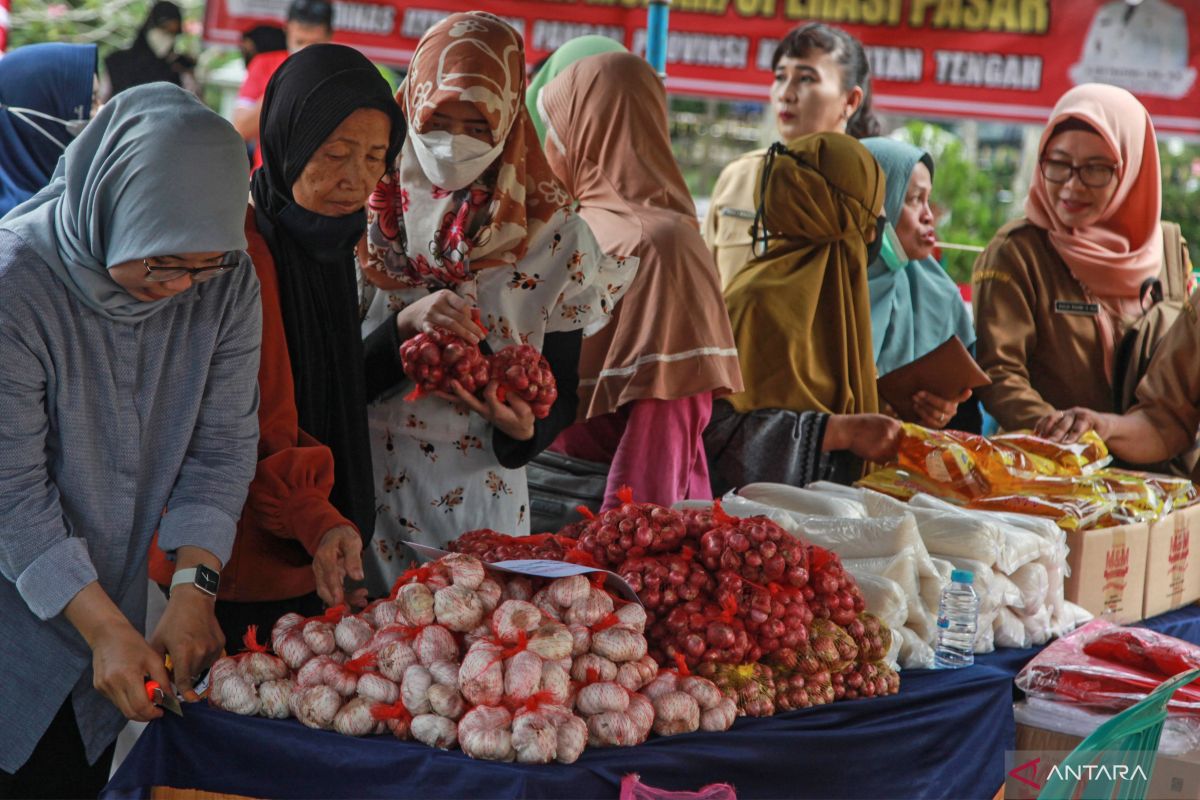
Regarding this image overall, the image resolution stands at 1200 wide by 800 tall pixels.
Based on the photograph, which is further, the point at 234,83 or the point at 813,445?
the point at 234,83

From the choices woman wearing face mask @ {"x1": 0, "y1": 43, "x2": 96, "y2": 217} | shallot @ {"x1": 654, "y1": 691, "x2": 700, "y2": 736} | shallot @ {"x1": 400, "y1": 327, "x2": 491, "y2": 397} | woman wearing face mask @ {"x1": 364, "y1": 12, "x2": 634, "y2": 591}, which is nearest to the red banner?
woman wearing face mask @ {"x1": 0, "y1": 43, "x2": 96, "y2": 217}

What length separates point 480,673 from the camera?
5.07ft

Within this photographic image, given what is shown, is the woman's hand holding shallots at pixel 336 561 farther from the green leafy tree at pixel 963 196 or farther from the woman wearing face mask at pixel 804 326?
the green leafy tree at pixel 963 196

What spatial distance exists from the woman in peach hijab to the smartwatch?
1114 mm

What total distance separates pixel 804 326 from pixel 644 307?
0.50 m

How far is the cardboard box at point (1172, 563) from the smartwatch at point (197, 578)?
2112 millimetres

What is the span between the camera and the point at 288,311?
201 centimetres

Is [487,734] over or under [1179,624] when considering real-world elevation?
over

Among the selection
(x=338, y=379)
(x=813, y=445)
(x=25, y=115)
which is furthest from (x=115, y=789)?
(x=25, y=115)

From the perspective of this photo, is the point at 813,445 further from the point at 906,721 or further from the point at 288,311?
the point at 288,311

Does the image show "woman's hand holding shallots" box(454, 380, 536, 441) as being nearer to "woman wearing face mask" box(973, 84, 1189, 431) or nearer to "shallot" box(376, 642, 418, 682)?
"shallot" box(376, 642, 418, 682)

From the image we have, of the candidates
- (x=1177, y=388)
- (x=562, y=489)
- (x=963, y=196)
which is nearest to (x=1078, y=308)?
(x=1177, y=388)

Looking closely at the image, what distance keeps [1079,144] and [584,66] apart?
1.72 meters

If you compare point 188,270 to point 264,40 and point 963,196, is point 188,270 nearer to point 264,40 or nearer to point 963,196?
point 264,40
